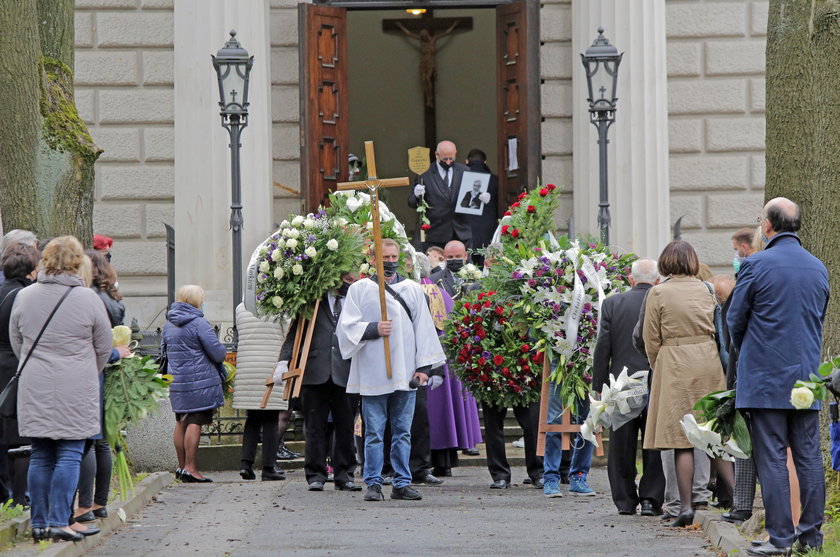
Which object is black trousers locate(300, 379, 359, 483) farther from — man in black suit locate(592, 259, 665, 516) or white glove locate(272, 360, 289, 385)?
man in black suit locate(592, 259, 665, 516)

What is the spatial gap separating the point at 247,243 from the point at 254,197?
553 millimetres

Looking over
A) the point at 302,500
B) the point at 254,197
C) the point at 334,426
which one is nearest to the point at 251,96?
the point at 254,197

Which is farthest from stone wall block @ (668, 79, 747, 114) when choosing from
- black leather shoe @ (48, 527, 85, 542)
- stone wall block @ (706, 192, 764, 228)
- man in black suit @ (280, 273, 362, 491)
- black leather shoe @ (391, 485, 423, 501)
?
black leather shoe @ (48, 527, 85, 542)

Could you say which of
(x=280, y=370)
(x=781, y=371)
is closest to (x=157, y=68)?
(x=280, y=370)

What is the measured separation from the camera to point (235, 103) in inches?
644

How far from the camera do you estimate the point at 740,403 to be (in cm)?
875

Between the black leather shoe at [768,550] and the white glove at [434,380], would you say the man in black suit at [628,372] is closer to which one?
the white glove at [434,380]

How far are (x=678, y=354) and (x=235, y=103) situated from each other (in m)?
7.23

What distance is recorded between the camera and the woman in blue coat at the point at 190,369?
13.5 meters

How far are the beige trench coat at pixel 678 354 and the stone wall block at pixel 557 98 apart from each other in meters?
9.55

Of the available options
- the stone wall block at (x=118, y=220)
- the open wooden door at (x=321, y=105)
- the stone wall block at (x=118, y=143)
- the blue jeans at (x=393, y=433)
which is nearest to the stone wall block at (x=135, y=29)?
the stone wall block at (x=118, y=143)

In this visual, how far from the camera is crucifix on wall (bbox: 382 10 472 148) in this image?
2664 cm

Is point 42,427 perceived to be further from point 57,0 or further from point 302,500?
point 57,0

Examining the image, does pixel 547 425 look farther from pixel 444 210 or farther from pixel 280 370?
pixel 444 210
